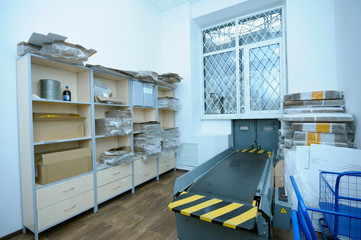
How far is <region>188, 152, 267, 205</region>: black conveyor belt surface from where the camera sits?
152cm

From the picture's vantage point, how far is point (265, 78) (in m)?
3.16

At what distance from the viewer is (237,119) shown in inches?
137

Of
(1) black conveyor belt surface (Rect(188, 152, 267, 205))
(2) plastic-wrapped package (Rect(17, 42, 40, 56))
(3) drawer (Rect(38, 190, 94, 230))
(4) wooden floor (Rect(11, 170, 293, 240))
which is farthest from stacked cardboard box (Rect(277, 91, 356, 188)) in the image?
(2) plastic-wrapped package (Rect(17, 42, 40, 56))

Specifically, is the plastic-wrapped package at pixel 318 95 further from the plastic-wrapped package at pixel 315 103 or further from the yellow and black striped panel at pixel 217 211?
the yellow and black striped panel at pixel 217 211

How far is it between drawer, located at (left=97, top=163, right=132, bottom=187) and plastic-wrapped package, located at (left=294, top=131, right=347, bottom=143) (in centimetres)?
226

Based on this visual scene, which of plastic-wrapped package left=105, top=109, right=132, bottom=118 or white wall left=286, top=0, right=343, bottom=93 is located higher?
white wall left=286, top=0, right=343, bottom=93

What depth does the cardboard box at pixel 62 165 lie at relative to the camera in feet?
5.29

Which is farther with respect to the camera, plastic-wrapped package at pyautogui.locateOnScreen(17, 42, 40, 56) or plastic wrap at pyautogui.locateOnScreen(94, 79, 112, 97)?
plastic wrap at pyautogui.locateOnScreen(94, 79, 112, 97)

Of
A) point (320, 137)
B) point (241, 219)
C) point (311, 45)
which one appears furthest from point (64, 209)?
point (311, 45)

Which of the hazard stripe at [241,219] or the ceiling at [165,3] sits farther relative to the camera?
the ceiling at [165,3]

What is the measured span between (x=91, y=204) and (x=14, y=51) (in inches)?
70.7

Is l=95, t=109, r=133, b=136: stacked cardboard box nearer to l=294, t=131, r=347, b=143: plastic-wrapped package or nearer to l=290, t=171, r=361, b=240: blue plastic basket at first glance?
l=290, t=171, r=361, b=240: blue plastic basket

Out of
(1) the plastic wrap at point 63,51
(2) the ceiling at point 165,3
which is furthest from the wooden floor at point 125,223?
(2) the ceiling at point 165,3

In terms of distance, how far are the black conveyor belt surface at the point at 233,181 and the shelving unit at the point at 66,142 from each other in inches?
45.5
